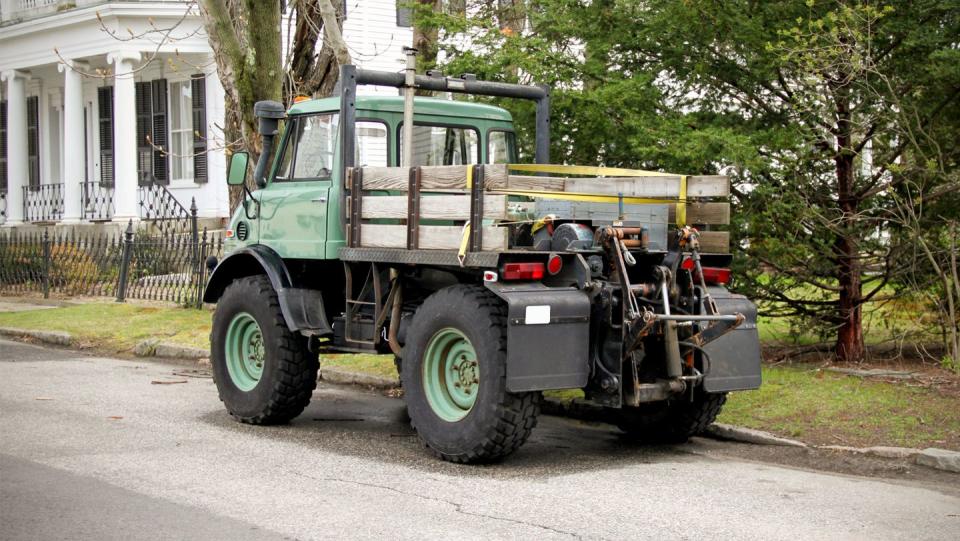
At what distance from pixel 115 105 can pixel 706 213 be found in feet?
64.1

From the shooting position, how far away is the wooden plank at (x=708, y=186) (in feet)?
28.3

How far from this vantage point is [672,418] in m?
9.01

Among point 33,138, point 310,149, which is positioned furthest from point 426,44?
point 33,138

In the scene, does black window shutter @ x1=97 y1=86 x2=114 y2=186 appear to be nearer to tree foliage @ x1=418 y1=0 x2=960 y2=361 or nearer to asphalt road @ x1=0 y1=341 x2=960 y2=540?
tree foliage @ x1=418 y1=0 x2=960 y2=361

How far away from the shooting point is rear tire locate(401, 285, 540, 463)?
25.6 feet

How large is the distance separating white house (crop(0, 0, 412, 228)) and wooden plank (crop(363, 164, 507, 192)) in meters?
16.1

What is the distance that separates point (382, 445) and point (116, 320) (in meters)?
9.21

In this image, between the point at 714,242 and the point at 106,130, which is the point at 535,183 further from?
the point at 106,130

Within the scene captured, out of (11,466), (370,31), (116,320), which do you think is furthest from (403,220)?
(370,31)

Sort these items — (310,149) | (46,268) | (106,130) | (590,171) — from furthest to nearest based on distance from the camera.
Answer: (106,130) → (46,268) → (310,149) → (590,171)

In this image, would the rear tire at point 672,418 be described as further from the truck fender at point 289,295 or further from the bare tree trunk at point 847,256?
the bare tree trunk at point 847,256

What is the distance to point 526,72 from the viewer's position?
12516 mm

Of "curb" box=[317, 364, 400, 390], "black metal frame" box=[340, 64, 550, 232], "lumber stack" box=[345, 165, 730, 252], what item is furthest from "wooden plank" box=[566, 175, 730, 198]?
"curb" box=[317, 364, 400, 390]

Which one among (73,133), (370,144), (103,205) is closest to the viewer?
(370,144)
